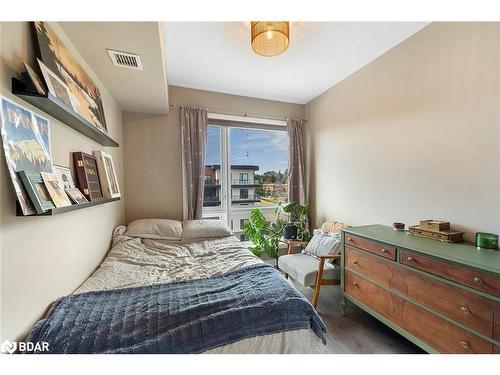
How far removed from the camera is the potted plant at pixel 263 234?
9.85 ft

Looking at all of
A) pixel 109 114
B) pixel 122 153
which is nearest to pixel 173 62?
pixel 109 114

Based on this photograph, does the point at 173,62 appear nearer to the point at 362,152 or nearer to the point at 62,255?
the point at 62,255

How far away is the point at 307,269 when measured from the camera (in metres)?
2.14

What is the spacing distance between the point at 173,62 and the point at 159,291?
2321 millimetres

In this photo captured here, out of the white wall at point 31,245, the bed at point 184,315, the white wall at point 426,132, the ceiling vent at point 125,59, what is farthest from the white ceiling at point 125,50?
the white wall at point 426,132

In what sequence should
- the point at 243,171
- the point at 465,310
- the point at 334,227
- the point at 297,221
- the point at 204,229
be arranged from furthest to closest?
the point at 243,171 → the point at 297,221 → the point at 334,227 → the point at 204,229 → the point at 465,310

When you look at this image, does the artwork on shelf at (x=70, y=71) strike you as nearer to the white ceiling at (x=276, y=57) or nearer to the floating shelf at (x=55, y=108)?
the floating shelf at (x=55, y=108)

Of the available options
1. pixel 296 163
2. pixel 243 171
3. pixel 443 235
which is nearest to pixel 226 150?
pixel 243 171

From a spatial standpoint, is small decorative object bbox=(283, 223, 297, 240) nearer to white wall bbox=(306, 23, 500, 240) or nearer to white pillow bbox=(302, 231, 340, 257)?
white pillow bbox=(302, 231, 340, 257)

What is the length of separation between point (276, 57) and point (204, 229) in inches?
83.0

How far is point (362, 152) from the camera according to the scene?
2445 millimetres

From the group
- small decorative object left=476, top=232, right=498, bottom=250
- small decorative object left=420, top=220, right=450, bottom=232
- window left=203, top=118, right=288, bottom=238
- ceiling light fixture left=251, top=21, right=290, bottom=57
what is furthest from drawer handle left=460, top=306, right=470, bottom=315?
window left=203, top=118, right=288, bottom=238

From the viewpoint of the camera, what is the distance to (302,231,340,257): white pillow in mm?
2230

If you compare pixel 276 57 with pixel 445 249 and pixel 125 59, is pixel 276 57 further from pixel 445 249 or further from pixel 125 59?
pixel 445 249
